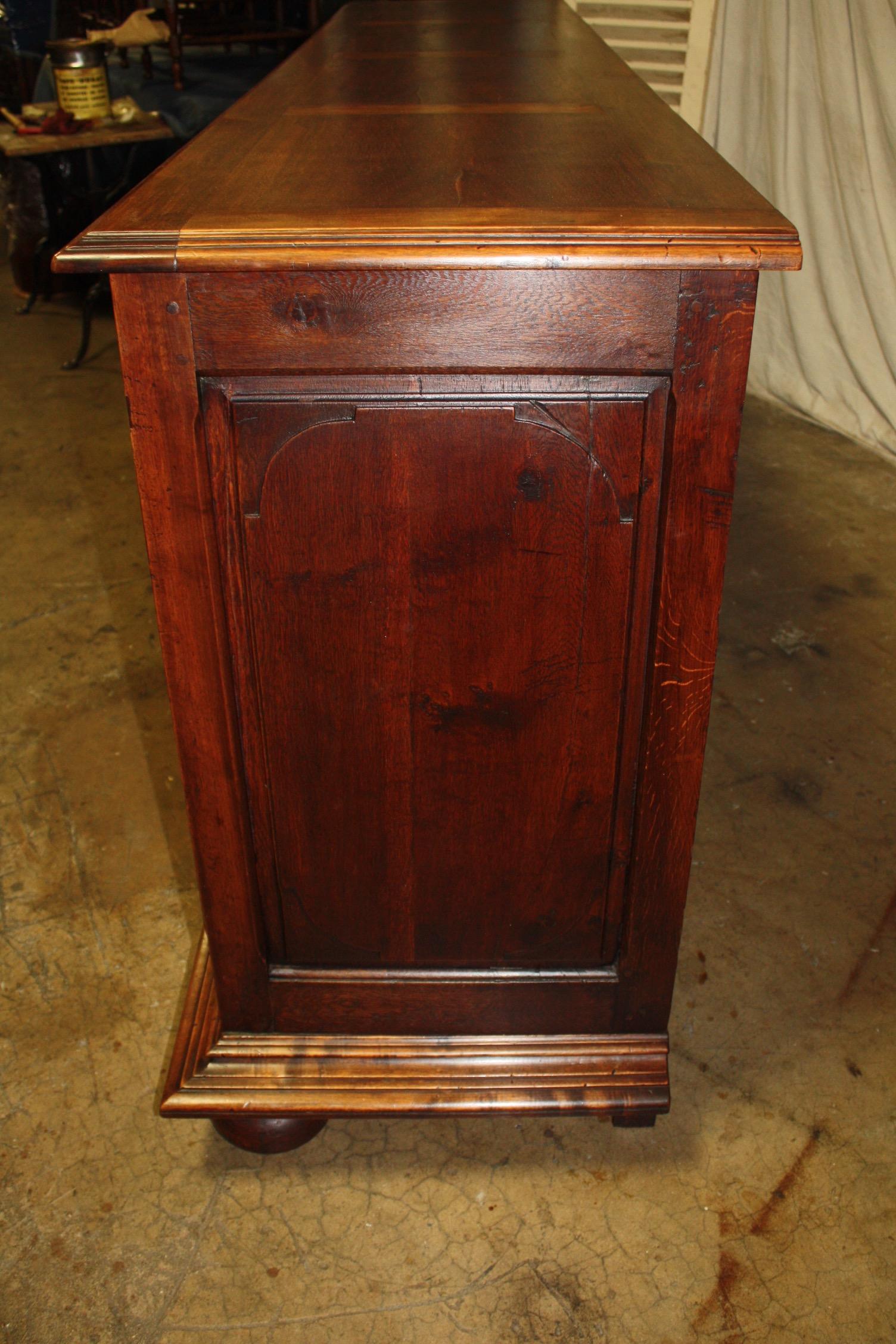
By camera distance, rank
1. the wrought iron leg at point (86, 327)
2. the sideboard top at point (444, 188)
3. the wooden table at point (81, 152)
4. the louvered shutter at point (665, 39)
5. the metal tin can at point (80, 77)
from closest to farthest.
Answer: the sideboard top at point (444, 188)
the louvered shutter at point (665, 39)
the wrought iron leg at point (86, 327)
the wooden table at point (81, 152)
the metal tin can at point (80, 77)

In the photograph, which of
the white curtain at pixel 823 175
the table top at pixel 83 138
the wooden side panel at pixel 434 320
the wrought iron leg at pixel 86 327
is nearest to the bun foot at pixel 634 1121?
the wooden side panel at pixel 434 320

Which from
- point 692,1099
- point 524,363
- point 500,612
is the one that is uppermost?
point 524,363

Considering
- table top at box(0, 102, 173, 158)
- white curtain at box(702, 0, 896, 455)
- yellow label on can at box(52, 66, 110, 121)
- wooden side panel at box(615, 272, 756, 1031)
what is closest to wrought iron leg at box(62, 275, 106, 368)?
table top at box(0, 102, 173, 158)

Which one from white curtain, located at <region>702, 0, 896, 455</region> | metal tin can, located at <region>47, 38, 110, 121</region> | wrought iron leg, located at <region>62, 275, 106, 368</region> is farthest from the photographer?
metal tin can, located at <region>47, 38, 110, 121</region>

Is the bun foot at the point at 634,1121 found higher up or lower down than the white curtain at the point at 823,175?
lower down

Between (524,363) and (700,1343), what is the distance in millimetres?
988

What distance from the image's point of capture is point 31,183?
4043 mm

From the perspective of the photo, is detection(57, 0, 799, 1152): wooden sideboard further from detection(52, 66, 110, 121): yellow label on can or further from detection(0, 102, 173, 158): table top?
detection(52, 66, 110, 121): yellow label on can

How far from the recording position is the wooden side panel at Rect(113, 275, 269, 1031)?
0.88m

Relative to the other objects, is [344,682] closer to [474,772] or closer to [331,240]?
[474,772]

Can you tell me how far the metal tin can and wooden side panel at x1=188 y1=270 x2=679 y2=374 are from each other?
12.3 ft

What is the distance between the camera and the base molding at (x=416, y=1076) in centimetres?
124

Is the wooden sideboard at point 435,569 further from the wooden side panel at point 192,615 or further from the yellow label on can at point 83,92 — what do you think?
the yellow label on can at point 83,92

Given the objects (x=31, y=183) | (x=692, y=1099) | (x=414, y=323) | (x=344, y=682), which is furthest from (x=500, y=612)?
(x=31, y=183)
